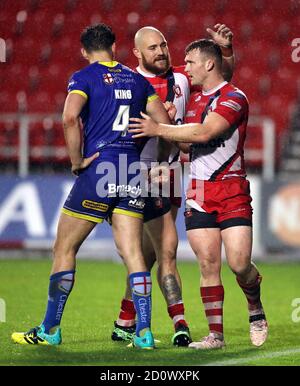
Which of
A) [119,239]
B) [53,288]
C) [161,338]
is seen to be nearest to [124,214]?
[119,239]

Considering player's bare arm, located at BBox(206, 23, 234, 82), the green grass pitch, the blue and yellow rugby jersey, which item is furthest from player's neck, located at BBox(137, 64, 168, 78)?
the green grass pitch

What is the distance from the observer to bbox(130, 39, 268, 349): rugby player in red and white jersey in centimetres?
674

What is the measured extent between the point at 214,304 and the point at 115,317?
75.5 inches

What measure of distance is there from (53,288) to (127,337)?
2.78 feet

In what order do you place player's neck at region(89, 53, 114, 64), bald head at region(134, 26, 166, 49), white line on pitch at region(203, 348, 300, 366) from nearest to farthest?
white line on pitch at region(203, 348, 300, 366) < player's neck at region(89, 53, 114, 64) < bald head at region(134, 26, 166, 49)

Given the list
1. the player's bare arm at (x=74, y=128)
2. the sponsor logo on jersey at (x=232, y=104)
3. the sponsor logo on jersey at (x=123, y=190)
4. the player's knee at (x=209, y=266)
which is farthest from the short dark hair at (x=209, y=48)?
the player's knee at (x=209, y=266)

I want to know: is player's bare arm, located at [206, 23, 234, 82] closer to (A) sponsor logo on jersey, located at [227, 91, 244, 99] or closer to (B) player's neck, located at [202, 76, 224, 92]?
(B) player's neck, located at [202, 76, 224, 92]

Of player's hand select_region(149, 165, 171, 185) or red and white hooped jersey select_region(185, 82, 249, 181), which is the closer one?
red and white hooped jersey select_region(185, 82, 249, 181)

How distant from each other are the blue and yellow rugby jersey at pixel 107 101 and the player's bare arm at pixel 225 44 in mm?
788

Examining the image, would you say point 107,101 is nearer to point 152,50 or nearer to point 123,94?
point 123,94

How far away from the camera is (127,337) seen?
7262 millimetres

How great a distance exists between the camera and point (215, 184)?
270 inches

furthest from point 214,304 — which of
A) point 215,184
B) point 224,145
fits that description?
point 224,145
